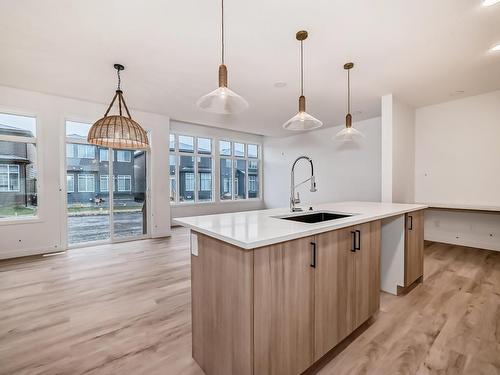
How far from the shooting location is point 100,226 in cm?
518

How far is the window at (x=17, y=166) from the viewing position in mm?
4074

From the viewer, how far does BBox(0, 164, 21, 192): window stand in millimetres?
4070

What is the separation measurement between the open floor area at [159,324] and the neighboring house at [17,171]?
3.83ft

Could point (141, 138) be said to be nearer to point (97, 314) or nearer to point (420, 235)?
point (97, 314)

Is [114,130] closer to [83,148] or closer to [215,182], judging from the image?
[83,148]

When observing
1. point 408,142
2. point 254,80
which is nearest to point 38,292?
point 254,80

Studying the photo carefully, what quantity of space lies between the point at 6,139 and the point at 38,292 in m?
2.89

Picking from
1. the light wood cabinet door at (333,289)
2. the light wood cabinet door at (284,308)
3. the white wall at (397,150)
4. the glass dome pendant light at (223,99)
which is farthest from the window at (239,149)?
the light wood cabinet door at (284,308)

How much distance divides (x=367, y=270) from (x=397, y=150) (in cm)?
331

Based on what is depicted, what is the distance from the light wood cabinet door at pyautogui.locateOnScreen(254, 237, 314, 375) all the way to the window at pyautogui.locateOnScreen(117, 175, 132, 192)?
16.0 ft

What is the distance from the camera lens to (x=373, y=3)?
2.11 m

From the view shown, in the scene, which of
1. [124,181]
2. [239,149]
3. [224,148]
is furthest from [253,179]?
[124,181]

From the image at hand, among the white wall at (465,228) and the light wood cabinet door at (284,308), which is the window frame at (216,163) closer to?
the white wall at (465,228)

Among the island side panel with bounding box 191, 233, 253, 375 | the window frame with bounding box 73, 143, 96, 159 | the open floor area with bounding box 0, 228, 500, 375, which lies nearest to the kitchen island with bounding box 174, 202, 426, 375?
the island side panel with bounding box 191, 233, 253, 375
